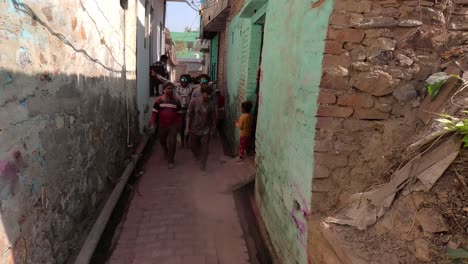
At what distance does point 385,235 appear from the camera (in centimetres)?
191

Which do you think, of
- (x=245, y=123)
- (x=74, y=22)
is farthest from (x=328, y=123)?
(x=245, y=123)

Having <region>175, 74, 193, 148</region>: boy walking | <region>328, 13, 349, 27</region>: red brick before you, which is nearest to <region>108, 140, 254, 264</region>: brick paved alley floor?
<region>175, 74, 193, 148</region>: boy walking

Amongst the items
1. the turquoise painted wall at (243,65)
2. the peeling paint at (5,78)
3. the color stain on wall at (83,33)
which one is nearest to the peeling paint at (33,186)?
the peeling paint at (5,78)

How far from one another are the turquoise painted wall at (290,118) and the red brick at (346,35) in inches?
2.4

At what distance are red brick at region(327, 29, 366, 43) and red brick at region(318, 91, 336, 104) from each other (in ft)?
1.25

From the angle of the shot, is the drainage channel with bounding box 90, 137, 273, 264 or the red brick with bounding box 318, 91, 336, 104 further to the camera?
the drainage channel with bounding box 90, 137, 273, 264

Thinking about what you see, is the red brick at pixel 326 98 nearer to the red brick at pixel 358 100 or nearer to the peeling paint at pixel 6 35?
the red brick at pixel 358 100

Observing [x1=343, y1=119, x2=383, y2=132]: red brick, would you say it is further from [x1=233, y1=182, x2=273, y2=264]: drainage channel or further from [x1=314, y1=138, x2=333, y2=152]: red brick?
[x1=233, y1=182, x2=273, y2=264]: drainage channel

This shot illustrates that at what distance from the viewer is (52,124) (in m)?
2.74

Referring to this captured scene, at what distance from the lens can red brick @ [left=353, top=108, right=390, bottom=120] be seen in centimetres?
241

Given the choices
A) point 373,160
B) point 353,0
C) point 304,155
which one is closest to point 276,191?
point 304,155

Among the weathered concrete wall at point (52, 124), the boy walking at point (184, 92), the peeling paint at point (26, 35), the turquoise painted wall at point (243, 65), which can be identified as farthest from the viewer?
the boy walking at point (184, 92)

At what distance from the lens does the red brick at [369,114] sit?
2.41 metres

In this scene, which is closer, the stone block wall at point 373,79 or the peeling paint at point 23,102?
the peeling paint at point 23,102
